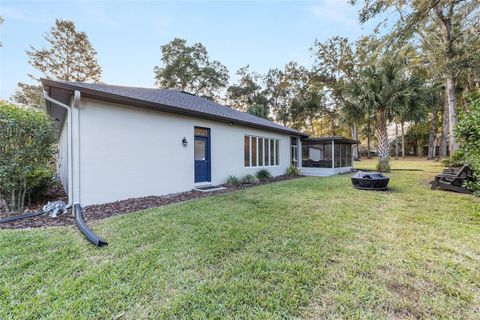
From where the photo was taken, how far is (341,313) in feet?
6.07

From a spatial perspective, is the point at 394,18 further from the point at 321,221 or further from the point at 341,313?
the point at 341,313

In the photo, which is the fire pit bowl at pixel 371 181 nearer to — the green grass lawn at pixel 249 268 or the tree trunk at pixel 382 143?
the green grass lawn at pixel 249 268

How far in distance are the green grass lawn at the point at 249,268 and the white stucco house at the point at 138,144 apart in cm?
→ 176

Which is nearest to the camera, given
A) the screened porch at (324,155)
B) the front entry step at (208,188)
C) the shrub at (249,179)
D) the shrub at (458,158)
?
the shrub at (458,158)

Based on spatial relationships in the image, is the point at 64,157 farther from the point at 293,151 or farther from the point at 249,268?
the point at 293,151

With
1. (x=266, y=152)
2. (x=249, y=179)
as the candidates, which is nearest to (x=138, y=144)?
(x=249, y=179)

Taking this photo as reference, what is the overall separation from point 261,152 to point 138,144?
253 inches

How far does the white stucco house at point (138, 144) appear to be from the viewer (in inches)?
206

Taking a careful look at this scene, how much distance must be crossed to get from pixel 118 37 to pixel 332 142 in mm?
12893

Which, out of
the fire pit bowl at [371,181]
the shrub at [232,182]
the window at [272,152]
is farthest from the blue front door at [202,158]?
the fire pit bowl at [371,181]

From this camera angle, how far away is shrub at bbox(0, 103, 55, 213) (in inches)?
181

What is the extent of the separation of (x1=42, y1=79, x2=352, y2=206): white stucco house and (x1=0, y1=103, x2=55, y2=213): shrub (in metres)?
0.53

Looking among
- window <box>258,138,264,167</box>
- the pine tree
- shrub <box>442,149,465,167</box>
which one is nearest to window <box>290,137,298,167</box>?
window <box>258,138,264,167</box>

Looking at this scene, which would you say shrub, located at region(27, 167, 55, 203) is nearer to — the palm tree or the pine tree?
the palm tree
